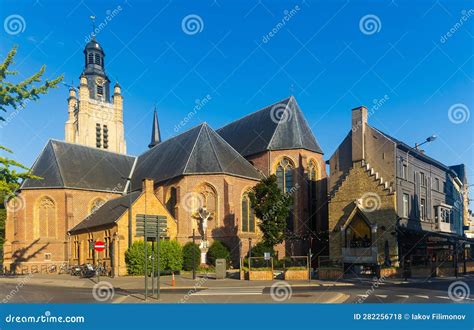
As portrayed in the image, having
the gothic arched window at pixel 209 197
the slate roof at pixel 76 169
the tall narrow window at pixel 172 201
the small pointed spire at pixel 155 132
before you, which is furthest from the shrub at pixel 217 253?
the small pointed spire at pixel 155 132

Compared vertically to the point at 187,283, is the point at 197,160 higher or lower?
higher

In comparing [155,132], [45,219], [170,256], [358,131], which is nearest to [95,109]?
[155,132]

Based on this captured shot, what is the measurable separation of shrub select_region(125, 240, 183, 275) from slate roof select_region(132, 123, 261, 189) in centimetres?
862

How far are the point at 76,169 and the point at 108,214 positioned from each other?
11414 millimetres

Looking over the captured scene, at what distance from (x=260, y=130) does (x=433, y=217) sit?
20.5 metres

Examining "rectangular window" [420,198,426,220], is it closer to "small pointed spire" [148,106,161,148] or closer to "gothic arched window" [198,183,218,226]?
"gothic arched window" [198,183,218,226]

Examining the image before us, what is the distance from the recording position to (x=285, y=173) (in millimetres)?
46312

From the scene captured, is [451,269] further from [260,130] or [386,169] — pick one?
[260,130]

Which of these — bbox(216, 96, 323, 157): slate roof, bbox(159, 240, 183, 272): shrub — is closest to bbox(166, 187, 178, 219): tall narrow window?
bbox(159, 240, 183, 272): shrub

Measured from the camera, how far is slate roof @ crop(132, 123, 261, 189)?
136ft

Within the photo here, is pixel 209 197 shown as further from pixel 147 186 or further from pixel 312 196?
pixel 312 196

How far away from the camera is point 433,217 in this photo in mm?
39812

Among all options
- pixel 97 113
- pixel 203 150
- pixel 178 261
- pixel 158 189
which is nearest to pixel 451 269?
pixel 178 261

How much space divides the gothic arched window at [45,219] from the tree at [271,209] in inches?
962
